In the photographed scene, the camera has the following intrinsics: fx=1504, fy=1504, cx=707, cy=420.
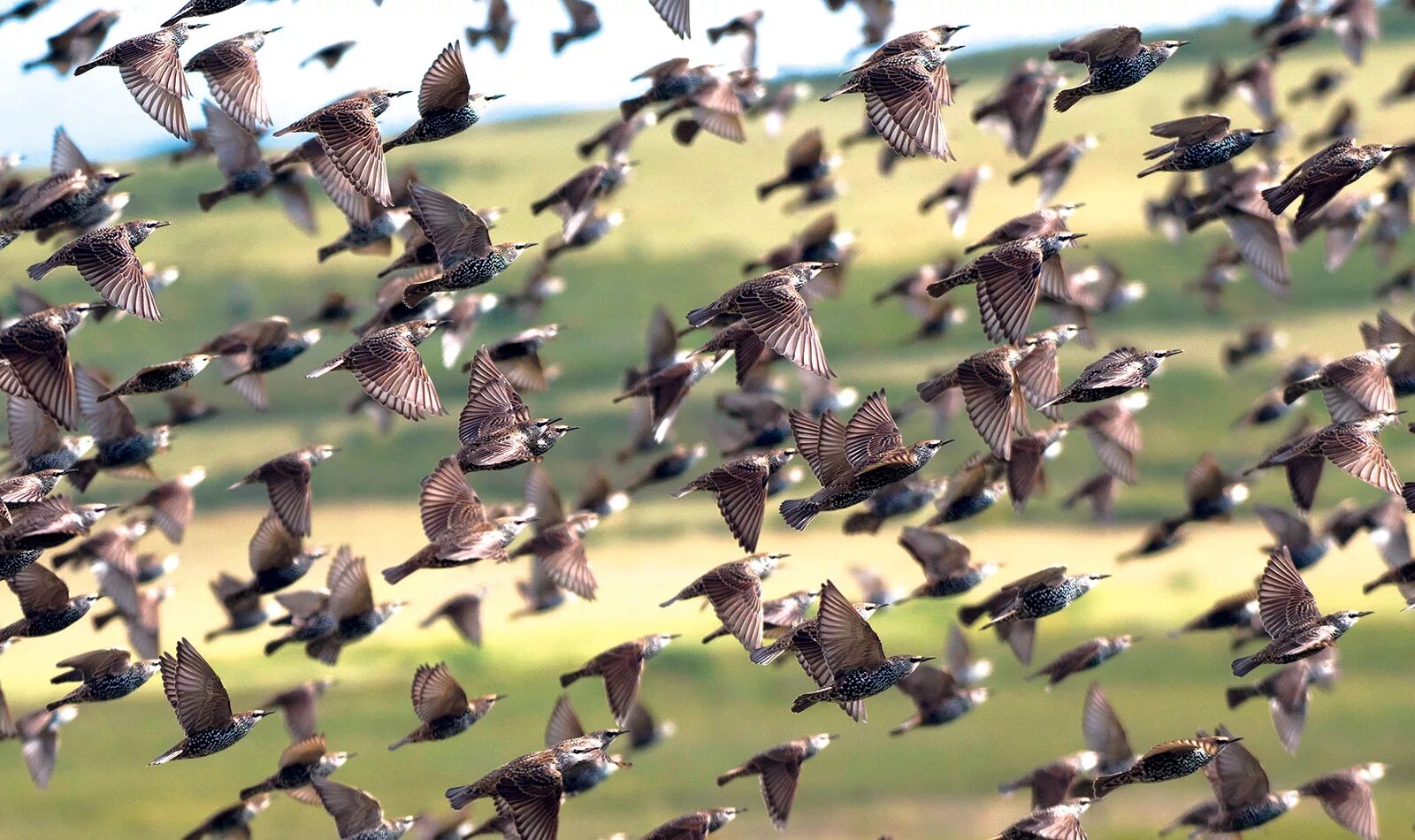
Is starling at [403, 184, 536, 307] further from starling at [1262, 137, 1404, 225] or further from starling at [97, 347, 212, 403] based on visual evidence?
starling at [1262, 137, 1404, 225]

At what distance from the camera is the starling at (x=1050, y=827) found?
6.20 metres

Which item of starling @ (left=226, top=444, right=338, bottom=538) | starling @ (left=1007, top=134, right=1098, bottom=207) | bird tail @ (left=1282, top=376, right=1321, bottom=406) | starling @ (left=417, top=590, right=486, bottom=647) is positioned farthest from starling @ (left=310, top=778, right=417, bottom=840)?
starling @ (left=1007, top=134, right=1098, bottom=207)

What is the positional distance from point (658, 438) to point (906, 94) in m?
2.42

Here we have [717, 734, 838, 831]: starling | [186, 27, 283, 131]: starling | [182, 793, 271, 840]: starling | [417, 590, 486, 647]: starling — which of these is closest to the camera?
[186, 27, 283, 131]: starling

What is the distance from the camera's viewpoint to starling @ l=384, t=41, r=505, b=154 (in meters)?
6.60

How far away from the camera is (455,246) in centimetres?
686

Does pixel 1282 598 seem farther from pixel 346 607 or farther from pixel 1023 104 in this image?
pixel 346 607

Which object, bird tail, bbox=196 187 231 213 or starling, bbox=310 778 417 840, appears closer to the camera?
starling, bbox=310 778 417 840

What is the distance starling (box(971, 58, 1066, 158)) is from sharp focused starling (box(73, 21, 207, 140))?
484cm

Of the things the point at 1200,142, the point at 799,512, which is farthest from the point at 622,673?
the point at 1200,142

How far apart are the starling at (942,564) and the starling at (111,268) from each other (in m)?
4.01

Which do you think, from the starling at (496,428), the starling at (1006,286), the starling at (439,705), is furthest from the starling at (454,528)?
the starling at (1006,286)

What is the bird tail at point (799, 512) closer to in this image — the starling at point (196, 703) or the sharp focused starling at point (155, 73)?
the starling at point (196, 703)

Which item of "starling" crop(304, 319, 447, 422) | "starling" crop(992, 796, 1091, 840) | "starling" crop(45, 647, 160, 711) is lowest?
"starling" crop(992, 796, 1091, 840)
